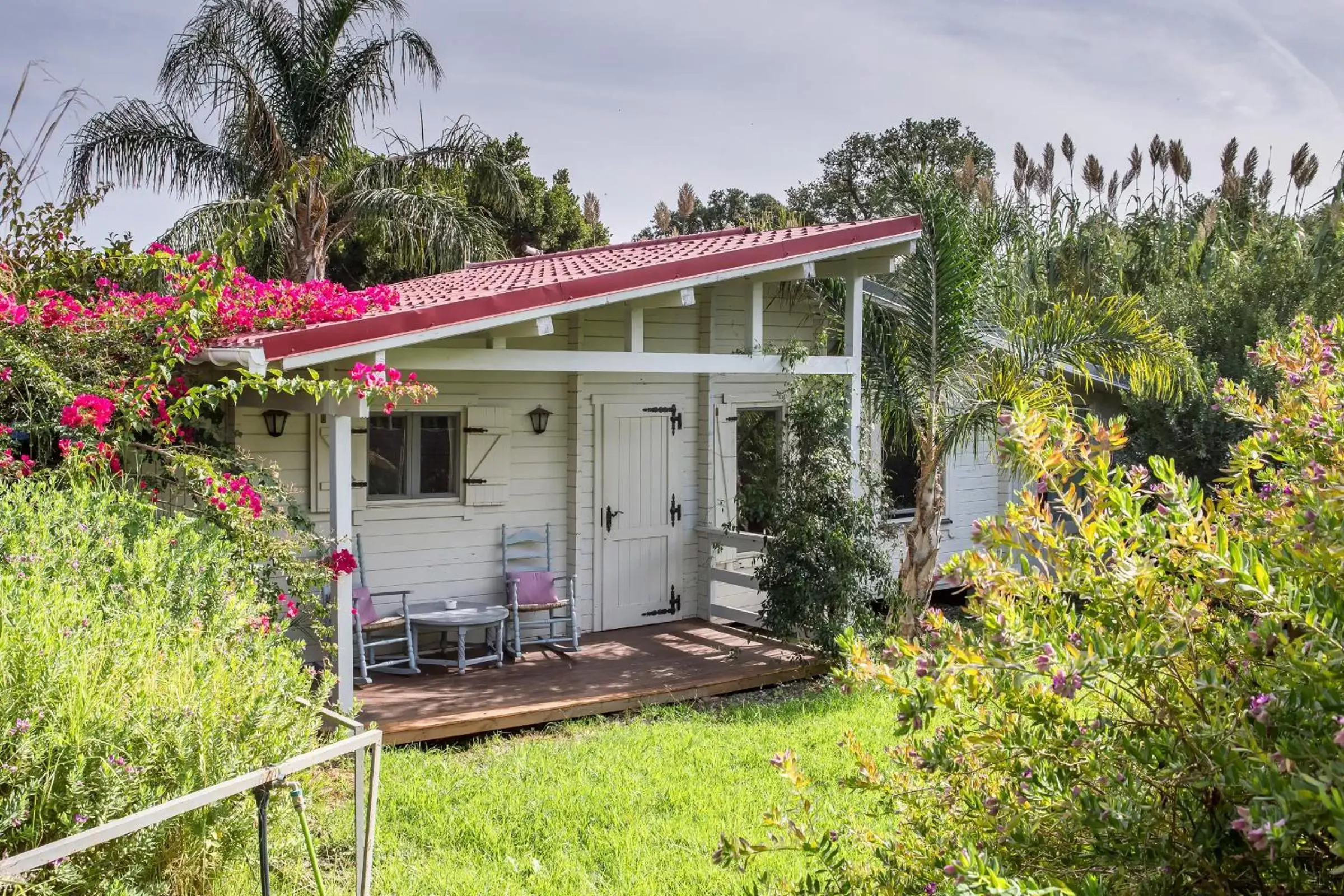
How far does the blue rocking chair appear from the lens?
9.02m

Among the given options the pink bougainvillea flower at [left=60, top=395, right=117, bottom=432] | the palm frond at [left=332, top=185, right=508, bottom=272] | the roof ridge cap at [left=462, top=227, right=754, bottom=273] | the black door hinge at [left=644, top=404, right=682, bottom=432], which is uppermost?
the palm frond at [left=332, top=185, right=508, bottom=272]

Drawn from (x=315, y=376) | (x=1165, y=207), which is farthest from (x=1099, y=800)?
(x=1165, y=207)

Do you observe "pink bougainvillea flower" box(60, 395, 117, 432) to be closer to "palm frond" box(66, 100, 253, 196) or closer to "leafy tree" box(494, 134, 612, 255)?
"palm frond" box(66, 100, 253, 196)

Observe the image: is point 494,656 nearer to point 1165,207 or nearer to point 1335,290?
point 1335,290

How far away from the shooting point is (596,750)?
21.5 feet

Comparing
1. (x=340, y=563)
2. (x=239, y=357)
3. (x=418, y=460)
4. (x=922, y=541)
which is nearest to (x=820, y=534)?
(x=922, y=541)

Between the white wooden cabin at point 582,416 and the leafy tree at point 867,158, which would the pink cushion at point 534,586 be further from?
the leafy tree at point 867,158

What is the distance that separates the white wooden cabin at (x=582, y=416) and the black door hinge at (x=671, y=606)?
0.06 ft

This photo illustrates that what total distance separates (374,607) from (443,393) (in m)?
1.87

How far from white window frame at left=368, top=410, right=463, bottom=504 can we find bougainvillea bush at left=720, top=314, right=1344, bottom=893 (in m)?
6.90

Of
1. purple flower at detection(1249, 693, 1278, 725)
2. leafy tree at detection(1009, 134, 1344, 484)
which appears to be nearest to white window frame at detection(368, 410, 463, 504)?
leafy tree at detection(1009, 134, 1344, 484)

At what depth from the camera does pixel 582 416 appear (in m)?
9.64

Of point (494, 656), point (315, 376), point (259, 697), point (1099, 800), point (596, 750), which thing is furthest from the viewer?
point (494, 656)

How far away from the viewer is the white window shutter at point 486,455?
→ 357 inches
